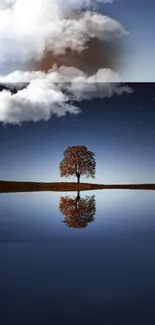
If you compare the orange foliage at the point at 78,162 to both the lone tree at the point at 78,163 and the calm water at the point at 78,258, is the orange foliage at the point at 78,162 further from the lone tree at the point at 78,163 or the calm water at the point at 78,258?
the calm water at the point at 78,258

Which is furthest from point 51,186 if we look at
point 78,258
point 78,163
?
point 78,258

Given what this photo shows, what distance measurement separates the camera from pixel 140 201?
312 centimetres

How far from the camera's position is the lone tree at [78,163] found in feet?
10.1

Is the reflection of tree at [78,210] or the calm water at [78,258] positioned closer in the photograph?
the calm water at [78,258]

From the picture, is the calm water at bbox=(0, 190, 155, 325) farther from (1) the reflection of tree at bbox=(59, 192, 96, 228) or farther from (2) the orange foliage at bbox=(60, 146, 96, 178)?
(2) the orange foliage at bbox=(60, 146, 96, 178)

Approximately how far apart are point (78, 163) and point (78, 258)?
2.16ft

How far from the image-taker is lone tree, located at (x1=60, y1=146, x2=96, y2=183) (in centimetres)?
308

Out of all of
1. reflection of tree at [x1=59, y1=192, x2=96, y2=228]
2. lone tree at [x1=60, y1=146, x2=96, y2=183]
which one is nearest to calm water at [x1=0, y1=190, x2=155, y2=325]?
reflection of tree at [x1=59, y1=192, x2=96, y2=228]

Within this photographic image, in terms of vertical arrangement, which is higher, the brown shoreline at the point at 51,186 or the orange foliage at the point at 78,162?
the orange foliage at the point at 78,162

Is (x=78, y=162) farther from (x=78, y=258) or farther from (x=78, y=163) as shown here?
(x=78, y=258)

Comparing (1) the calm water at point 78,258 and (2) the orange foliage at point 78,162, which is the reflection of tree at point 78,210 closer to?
(1) the calm water at point 78,258

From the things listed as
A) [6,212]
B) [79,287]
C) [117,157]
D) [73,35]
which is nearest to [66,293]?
[79,287]

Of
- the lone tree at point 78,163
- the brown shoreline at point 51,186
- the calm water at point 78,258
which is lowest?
the calm water at point 78,258

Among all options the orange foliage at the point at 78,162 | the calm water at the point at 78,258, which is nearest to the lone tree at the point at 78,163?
the orange foliage at the point at 78,162
